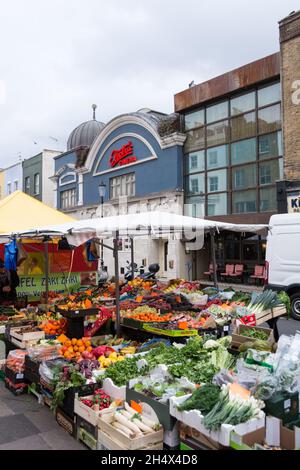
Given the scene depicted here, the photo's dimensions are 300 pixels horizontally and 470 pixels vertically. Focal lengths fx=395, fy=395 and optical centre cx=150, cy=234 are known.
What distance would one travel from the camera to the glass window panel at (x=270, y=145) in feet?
58.4

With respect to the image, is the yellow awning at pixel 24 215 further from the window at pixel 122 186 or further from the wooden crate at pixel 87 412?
the window at pixel 122 186

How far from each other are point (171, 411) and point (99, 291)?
24.6 feet

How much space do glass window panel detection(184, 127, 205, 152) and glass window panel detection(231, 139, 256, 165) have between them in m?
2.16

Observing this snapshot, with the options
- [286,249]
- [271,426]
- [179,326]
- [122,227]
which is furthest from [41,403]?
[286,249]

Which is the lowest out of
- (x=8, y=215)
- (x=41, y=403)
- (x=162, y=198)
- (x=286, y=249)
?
(x=41, y=403)

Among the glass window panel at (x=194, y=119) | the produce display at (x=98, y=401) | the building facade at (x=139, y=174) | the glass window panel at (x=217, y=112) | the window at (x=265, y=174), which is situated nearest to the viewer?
the produce display at (x=98, y=401)

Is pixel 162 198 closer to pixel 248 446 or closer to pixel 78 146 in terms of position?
pixel 78 146

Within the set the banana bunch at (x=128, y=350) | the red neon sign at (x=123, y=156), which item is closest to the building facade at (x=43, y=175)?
the red neon sign at (x=123, y=156)

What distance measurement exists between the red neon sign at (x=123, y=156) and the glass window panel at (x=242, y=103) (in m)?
7.51

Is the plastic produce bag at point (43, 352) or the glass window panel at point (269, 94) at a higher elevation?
the glass window panel at point (269, 94)

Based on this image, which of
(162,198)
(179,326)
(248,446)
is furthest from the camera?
(162,198)

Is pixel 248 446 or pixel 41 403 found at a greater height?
pixel 248 446

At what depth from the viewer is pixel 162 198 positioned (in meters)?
23.2

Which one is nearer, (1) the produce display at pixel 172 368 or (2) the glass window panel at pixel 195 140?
(1) the produce display at pixel 172 368
